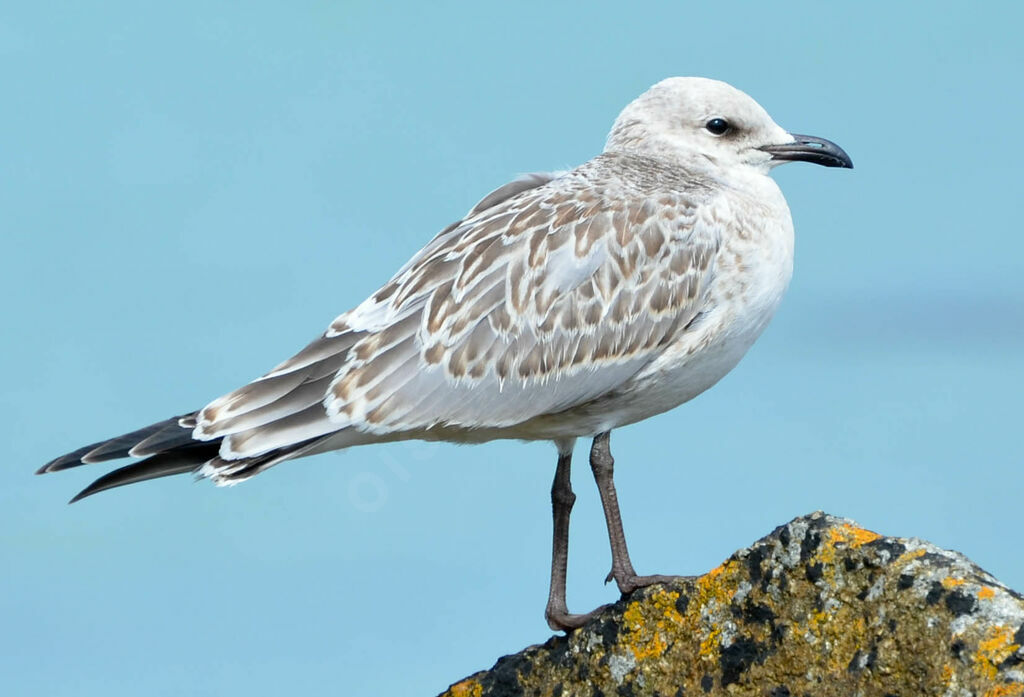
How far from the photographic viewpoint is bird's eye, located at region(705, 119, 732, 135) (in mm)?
9227

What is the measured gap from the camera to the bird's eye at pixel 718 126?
9.23m

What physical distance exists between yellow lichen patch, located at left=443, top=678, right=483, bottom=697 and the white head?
332 cm

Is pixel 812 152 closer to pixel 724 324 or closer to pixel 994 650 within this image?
pixel 724 324

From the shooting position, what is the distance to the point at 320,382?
8172 millimetres

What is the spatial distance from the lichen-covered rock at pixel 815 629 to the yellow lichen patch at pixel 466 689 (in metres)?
0.45

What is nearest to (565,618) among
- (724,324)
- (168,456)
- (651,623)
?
(651,623)

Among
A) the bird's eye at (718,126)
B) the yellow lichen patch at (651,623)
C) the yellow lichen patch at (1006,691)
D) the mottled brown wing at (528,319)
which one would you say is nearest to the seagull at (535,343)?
the mottled brown wing at (528,319)

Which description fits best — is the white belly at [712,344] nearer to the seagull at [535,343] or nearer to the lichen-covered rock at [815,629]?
the seagull at [535,343]

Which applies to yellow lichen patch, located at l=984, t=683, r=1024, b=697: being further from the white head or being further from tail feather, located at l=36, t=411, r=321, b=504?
the white head

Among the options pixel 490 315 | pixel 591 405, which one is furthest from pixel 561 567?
pixel 490 315

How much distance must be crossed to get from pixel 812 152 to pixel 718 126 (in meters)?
0.65

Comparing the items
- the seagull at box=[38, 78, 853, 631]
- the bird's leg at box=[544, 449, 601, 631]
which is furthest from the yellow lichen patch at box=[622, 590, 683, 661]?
the bird's leg at box=[544, 449, 601, 631]

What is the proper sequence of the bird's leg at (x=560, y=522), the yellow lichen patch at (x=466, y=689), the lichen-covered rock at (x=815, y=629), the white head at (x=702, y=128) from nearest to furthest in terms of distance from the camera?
the lichen-covered rock at (x=815, y=629) < the yellow lichen patch at (x=466, y=689) < the bird's leg at (x=560, y=522) < the white head at (x=702, y=128)

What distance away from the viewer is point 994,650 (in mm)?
6129
